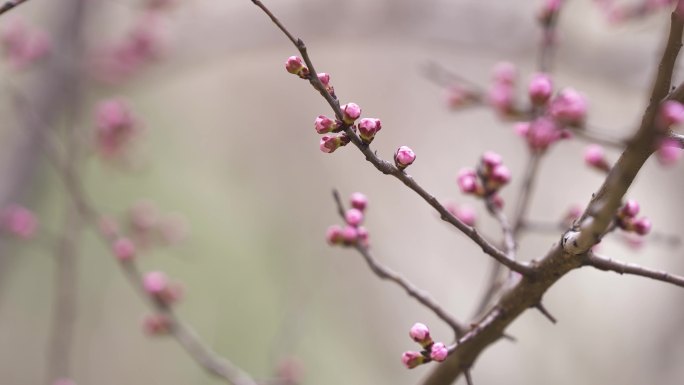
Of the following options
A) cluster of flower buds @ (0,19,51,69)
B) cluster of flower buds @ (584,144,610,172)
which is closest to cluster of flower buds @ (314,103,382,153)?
cluster of flower buds @ (584,144,610,172)

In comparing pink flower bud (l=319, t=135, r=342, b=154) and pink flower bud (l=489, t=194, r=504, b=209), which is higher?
pink flower bud (l=319, t=135, r=342, b=154)

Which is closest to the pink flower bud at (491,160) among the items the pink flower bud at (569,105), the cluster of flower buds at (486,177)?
the cluster of flower buds at (486,177)

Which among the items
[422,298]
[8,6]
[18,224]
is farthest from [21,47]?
[422,298]

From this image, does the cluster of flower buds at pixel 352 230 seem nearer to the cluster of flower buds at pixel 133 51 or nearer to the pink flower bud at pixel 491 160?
the pink flower bud at pixel 491 160

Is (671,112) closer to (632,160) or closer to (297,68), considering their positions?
(632,160)

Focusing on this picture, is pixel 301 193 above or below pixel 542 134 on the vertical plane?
below

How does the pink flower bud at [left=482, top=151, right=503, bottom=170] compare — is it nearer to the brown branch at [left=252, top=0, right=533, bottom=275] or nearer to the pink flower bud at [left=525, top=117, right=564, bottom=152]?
the pink flower bud at [left=525, top=117, right=564, bottom=152]
